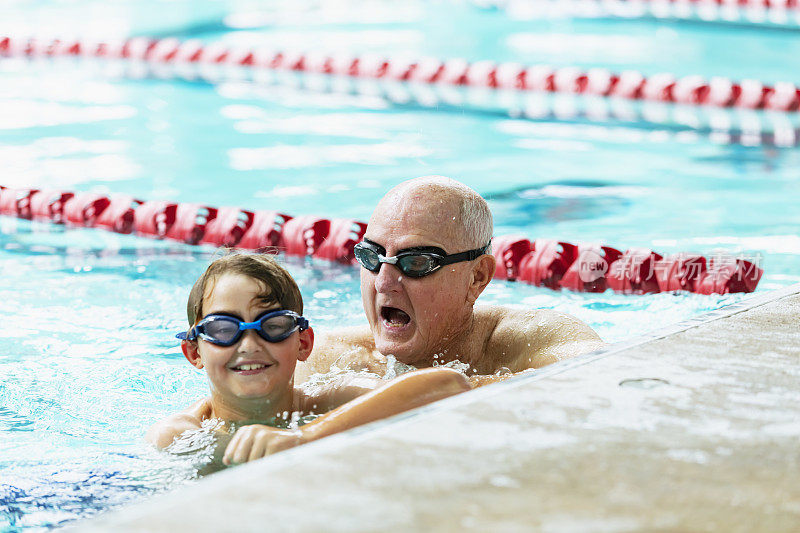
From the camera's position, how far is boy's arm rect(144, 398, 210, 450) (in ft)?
9.18

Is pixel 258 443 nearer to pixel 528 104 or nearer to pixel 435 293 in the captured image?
pixel 435 293

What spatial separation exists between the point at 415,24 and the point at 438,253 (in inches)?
445

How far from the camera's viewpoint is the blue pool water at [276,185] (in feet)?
11.9

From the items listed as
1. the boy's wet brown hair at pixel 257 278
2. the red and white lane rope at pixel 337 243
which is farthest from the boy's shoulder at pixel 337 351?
the red and white lane rope at pixel 337 243

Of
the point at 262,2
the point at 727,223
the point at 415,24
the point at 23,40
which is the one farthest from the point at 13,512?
the point at 262,2

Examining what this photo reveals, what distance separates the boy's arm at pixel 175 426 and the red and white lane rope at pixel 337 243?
2.40 metres

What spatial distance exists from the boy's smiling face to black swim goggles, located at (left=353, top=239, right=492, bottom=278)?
0.43 m

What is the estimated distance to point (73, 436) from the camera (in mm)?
3355

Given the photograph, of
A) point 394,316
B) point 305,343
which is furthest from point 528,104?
point 305,343

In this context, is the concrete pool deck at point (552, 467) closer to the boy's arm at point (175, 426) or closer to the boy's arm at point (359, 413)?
the boy's arm at point (359, 413)

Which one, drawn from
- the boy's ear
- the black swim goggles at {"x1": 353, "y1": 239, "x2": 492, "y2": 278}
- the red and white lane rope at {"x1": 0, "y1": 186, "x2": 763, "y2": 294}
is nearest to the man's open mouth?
the black swim goggles at {"x1": 353, "y1": 239, "x2": 492, "y2": 278}

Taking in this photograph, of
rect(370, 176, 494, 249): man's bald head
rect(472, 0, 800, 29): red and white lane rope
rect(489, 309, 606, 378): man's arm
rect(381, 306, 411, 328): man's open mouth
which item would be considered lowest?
rect(489, 309, 606, 378): man's arm

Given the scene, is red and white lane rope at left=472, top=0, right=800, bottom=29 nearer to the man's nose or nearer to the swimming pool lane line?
the swimming pool lane line

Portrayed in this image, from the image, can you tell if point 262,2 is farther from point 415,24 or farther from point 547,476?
point 547,476
